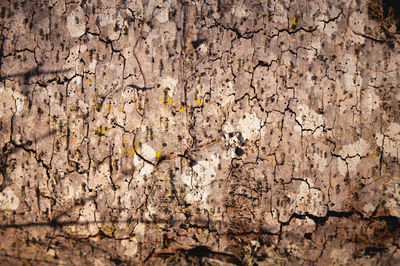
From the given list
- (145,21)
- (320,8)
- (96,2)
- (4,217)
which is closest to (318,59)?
(320,8)

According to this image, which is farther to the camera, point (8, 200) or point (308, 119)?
point (8, 200)

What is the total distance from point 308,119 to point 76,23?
5.21 feet

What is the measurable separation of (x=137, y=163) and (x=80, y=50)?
80 centimetres

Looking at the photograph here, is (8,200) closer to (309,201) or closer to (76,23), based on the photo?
(76,23)

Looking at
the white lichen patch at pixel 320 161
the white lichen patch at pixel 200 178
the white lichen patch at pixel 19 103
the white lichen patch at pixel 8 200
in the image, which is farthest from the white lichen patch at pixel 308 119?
the white lichen patch at pixel 8 200

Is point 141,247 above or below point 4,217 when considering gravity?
below

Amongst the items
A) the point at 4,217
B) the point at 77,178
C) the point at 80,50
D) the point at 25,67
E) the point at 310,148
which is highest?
the point at 80,50

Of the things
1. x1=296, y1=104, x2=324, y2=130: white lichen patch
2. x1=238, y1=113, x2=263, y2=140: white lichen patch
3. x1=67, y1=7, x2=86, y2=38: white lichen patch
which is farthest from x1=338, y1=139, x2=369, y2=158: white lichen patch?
x1=67, y1=7, x2=86, y2=38: white lichen patch

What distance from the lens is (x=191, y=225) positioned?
1.45 meters

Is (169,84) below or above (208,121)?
above

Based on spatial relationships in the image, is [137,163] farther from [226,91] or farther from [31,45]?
[31,45]

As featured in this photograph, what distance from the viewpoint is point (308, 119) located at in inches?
53.4

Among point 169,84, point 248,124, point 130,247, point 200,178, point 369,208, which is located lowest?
point 130,247

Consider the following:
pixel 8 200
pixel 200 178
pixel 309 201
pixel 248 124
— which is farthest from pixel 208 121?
pixel 8 200
